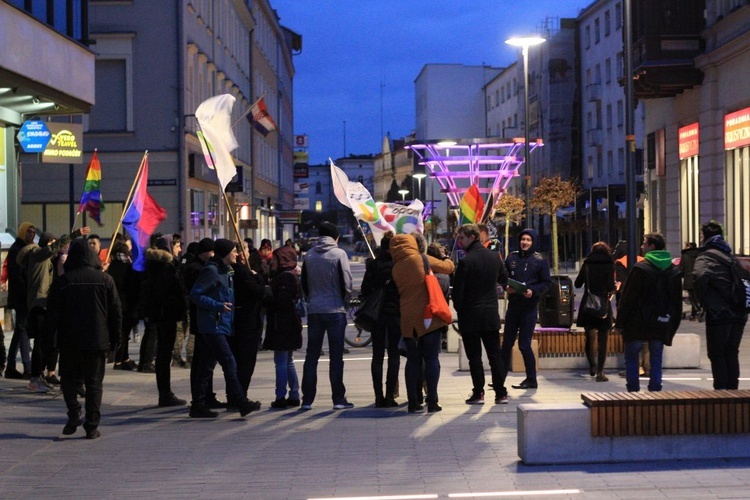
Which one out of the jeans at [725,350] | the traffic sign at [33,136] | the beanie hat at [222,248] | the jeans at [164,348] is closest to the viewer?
the jeans at [725,350]

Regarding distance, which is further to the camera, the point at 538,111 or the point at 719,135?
the point at 538,111

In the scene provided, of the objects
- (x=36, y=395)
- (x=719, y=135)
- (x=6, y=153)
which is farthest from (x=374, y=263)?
(x=719, y=135)

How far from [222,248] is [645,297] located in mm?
3996

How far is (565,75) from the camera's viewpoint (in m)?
77.3

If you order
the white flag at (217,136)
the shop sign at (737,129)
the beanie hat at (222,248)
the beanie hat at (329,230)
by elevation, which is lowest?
the beanie hat at (222,248)

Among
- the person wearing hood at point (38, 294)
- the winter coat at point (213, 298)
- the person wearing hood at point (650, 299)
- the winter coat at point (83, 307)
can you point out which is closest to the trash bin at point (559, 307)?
the person wearing hood at point (650, 299)

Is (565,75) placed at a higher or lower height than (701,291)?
higher

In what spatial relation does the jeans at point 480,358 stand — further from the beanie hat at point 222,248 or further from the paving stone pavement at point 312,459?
the beanie hat at point 222,248

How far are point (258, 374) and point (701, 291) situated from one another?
6.44 meters

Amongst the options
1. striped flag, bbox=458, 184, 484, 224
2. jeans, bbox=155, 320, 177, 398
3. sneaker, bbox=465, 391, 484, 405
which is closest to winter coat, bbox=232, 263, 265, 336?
jeans, bbox=155, 320, 177, 398

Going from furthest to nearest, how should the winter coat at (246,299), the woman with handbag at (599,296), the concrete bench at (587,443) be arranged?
the woman with handbag at (599,296) → the winter coat at (246,299) → the concrete bench at (587,443)

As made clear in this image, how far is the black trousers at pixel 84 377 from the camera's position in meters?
10.6

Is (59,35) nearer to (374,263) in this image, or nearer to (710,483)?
(374,263)

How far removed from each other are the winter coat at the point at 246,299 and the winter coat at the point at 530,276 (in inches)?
110
